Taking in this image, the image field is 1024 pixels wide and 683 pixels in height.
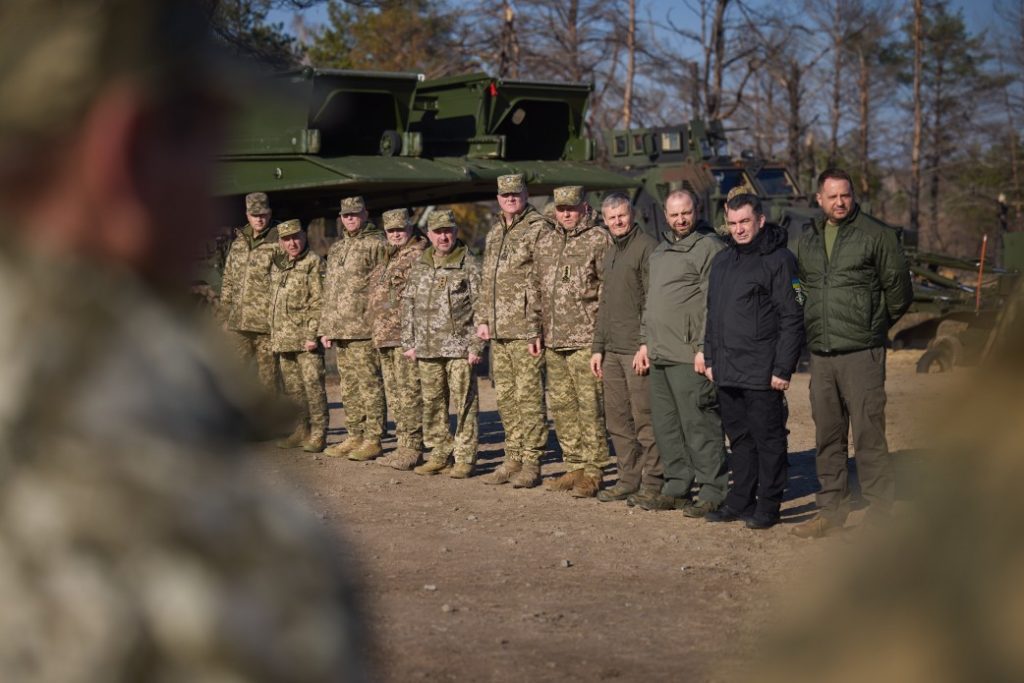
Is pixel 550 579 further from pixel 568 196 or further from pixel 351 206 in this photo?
pixel 351 206

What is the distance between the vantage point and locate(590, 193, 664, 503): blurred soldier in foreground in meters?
8.34

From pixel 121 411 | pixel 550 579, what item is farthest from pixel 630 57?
pixel 121 411

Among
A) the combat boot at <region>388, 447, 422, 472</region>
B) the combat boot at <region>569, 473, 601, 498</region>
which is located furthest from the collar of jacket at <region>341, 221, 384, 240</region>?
the combat boot at <region>569, 473, 601, 498</region>

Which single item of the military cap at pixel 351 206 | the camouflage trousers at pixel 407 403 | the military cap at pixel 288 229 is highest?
the military cap at pixel 351 206

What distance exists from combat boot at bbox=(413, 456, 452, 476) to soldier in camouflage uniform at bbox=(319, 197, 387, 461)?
0.77 metres

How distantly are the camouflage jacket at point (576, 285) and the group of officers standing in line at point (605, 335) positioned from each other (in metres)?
0.01

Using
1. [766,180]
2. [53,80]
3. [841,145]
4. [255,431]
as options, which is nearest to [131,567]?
[255,431]

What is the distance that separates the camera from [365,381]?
34.5ft

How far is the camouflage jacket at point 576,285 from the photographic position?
873 centimetres

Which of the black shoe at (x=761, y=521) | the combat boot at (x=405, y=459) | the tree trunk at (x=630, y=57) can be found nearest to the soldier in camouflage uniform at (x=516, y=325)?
the combat boot at (x=405, y=459)

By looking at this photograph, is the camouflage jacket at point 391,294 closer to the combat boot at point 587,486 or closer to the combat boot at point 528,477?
the combat boot at point 528,477

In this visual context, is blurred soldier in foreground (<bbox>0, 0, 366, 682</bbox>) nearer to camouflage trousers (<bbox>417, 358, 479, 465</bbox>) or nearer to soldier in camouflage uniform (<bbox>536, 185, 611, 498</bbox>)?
soldier in camouflage uniform (<bbox>536, 185, 611, 498</bbox>)

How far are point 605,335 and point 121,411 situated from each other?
7.74 m

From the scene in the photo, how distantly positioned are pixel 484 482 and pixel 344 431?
3038 mm
